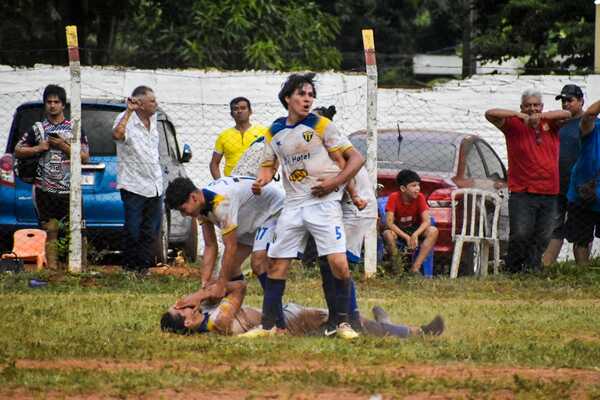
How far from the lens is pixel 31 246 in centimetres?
1534

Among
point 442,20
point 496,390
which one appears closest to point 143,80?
point 496,390

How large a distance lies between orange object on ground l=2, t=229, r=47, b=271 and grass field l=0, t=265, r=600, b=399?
1.68 metres

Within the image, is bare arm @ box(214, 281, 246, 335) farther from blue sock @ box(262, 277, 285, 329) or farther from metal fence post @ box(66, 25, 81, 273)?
metal fence post @ box(66, 25, 81, 273)

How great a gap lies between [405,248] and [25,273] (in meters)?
3.74

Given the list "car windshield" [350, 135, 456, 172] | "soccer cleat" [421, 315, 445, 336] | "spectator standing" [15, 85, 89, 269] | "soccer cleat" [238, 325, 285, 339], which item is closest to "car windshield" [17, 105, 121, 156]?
"spectator standing" [15, 85, 89, 269]

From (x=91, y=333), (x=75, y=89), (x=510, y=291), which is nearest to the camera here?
(x=91, y=333)

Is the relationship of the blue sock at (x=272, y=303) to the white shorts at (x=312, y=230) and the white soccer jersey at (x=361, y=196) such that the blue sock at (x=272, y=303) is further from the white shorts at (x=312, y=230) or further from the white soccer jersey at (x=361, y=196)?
the white soccer jersey at (x=361, y=196)

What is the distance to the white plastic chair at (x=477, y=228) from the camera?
15258 mm

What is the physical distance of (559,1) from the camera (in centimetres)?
2511

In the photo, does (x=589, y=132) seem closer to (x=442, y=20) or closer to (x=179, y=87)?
(x=179, y=87)

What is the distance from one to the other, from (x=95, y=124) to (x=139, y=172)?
6.66ft

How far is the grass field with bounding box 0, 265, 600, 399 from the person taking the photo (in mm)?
7938

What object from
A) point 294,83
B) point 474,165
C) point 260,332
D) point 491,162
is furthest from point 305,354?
point 491,162

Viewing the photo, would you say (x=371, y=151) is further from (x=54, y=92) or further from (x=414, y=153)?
(x=54, y=92)
